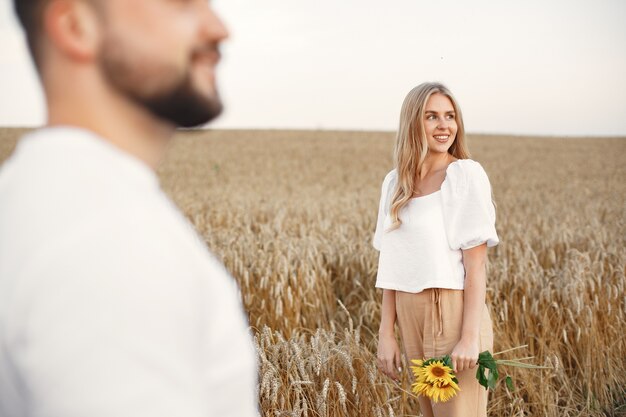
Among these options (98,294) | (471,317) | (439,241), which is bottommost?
(471,317)

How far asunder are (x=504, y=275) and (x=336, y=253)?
59.4 inches

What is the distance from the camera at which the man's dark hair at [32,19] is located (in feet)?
2.10

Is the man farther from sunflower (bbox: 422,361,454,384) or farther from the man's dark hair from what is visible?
sunflower (bbox: 422,361,454,384)

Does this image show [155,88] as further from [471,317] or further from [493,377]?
[493,377]

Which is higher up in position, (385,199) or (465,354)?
(385,199)

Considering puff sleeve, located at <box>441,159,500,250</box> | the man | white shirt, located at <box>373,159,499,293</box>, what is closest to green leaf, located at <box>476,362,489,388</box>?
white shirt, located at <box>373,159,499,293</box>

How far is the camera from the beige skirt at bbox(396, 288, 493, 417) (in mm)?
2260

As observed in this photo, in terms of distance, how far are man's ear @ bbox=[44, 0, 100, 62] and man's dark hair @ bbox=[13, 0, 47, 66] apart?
1 centimetres

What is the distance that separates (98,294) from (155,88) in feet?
0.76

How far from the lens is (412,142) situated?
237cm

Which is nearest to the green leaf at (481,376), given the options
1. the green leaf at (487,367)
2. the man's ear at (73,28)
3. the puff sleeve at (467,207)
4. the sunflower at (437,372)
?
the green leaf at (487,367)

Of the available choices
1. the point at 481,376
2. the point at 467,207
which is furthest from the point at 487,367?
the point at 467,207

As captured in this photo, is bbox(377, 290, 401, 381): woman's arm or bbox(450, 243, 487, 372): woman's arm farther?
bbox(377, 290, 401, 381): woman's arm

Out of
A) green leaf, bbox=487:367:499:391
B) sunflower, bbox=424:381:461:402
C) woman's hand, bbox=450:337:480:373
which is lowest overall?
sunflower, bbox=424:381:461:402
